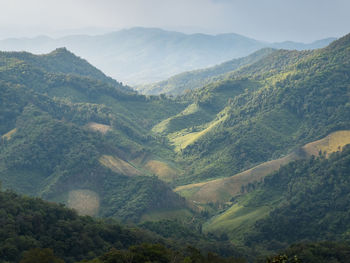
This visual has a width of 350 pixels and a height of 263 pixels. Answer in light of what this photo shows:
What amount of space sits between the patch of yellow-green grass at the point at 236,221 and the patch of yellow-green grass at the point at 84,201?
30.0 meters

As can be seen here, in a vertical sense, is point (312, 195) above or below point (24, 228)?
below

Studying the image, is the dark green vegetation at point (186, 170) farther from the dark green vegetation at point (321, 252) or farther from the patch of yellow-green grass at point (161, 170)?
the dark green vegetation at point (321, 252)

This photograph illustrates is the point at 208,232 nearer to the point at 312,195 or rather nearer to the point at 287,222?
the point at 287,222

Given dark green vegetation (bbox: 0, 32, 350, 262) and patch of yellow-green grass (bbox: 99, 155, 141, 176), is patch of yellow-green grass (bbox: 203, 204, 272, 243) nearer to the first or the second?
dark green vegetation (bbox: 0, 32, 350, 262)

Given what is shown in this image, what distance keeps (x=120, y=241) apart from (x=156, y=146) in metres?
117

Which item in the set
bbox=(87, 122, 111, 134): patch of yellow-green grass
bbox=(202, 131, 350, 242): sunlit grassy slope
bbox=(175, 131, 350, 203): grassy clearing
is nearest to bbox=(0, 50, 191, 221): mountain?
bbox=(87, 122, 111, 134): patch of yellow-green grass

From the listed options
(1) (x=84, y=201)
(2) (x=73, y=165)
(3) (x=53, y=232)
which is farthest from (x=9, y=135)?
(3) (x=53, y=232)

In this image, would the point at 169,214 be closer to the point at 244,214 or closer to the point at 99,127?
the point at 244,214

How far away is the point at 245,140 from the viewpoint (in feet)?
588

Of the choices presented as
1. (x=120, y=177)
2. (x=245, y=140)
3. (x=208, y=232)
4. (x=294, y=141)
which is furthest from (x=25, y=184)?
(x=294, y=141)

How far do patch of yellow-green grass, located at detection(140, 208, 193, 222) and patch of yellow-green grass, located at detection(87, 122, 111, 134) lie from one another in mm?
61543

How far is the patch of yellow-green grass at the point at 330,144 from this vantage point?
149538mm

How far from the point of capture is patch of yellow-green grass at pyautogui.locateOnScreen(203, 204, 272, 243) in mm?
115375

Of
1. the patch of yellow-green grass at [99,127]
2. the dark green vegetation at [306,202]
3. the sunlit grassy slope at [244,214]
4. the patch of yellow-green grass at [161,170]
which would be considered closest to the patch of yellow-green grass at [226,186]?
the sunlit grassy slope at [244,214]
